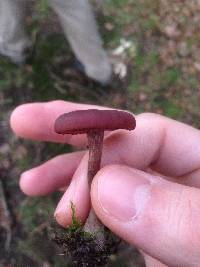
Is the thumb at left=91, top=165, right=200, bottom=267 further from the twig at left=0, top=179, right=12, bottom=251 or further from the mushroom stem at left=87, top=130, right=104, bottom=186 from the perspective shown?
the twig at left=0, top=179, right=12, bottom=251

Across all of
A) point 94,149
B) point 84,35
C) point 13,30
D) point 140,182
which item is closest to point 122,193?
point 140,182

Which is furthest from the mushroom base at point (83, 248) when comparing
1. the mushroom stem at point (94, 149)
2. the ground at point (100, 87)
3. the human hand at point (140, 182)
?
the ground at point (100, 87)

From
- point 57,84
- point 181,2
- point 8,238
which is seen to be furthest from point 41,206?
point 181,2

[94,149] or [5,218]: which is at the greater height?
[94,149]

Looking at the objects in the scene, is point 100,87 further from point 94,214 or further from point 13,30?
point 94,214

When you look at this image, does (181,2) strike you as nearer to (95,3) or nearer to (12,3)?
(95,3)

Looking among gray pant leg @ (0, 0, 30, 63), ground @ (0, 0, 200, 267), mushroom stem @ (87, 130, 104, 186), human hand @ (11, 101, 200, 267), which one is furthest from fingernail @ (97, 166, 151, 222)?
gray pant leg @ (0, 0, 30, 63)
